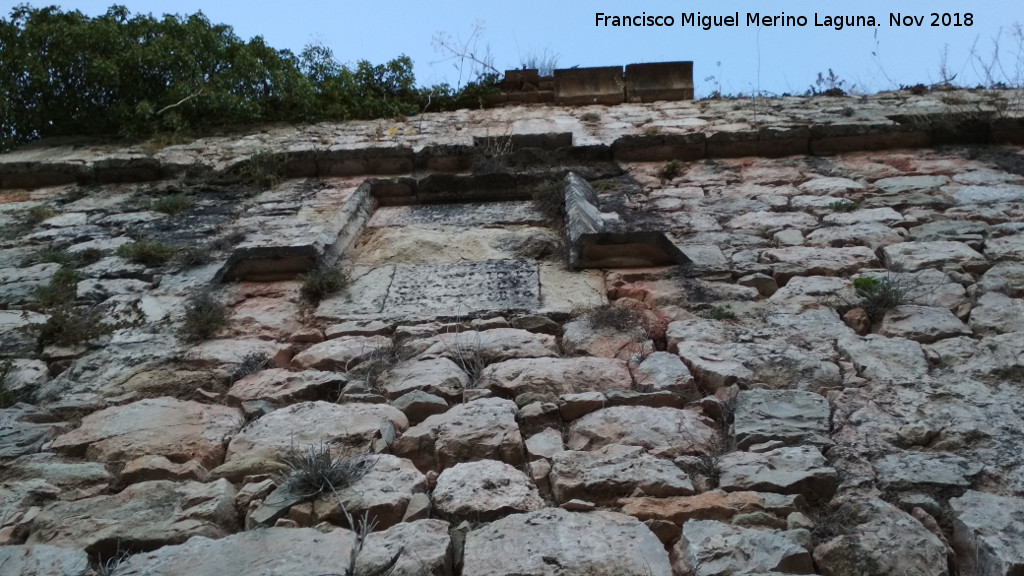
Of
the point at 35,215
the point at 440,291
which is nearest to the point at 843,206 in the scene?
the point at 440,291

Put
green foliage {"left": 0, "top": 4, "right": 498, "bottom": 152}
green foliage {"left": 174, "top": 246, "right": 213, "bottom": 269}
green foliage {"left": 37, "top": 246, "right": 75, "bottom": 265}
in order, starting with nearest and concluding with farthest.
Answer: green foliage {"left": 174, "top": 246, "right": 213, "bottom": 269}, green foliage {"left": 37, "top": 246, "right": 75, "bottom": 265}, green foliage {"left": 0, "top": 4, "right": 498, "bottom": 152}

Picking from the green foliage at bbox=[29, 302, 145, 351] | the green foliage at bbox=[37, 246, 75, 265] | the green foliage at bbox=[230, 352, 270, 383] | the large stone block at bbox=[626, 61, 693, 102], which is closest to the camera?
the green foliage at bbox=[230, 352, 270, 383]

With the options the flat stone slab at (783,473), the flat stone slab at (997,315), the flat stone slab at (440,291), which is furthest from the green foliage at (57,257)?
the flat stone slab at (997,315)

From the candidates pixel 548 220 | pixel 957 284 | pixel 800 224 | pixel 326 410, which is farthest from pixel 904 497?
pixel 548 220

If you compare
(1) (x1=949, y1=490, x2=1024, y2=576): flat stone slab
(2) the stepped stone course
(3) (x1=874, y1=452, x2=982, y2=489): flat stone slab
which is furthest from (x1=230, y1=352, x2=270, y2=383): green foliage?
(1) (x1=949, y1=490, x2=1024, y2=576): flat stone slab

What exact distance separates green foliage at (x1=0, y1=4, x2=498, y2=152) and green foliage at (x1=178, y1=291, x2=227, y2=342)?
3.24 m

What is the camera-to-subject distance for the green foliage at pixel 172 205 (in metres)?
5.02

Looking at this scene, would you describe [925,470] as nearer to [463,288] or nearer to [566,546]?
[566,546]

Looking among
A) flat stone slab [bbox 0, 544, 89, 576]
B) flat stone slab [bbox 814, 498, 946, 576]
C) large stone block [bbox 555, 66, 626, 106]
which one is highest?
large stone block [bbox 555, 66, 626, 106]

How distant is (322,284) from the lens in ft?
12.6

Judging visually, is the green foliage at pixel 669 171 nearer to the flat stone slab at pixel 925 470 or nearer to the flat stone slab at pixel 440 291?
the flat stone slab at pixel 440 291

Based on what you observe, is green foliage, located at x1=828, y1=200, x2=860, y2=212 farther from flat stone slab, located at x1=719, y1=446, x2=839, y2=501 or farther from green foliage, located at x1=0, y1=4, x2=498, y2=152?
green foliage, located at x1=0, y1=4, x2=498, y2=152

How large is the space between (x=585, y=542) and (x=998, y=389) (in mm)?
1586

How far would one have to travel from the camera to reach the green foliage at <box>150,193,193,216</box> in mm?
5020
